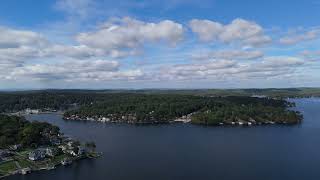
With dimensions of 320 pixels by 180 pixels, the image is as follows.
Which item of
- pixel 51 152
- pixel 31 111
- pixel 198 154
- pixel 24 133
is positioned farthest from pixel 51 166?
pixel 31 111

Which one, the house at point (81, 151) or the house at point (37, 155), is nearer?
the house at point (37, 155)

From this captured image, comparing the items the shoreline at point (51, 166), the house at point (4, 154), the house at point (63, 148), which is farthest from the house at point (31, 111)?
the shoreline at point (51, 166)

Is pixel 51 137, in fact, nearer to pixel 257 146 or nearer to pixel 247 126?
pixel 257 146

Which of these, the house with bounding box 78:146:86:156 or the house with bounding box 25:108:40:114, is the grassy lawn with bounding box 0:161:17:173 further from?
the house with bounding box 25:108:40:114

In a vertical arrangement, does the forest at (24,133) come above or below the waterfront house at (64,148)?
above

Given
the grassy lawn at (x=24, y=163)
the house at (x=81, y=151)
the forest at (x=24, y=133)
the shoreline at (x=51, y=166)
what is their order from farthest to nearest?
the forest at (x=24, y=133) → the house at (x=81, y=151) → the grassy lawn at (x=24, y=163) → the shoreline at (x=51, y=166)

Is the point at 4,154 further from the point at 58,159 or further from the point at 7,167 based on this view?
the point at 58,159

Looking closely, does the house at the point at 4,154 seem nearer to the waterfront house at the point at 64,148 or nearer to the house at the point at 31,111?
the waterfront house at the point at 64,148

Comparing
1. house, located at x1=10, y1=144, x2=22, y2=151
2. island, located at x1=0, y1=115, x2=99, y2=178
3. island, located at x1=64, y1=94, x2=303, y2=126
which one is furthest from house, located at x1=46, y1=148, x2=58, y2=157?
island, located at x1=64, y1=94, x2=303, y2=126
